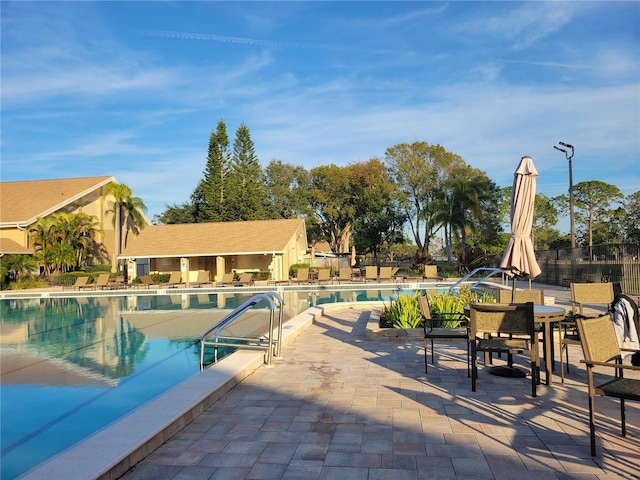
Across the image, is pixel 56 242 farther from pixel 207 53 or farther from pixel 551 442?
pixel 551 442

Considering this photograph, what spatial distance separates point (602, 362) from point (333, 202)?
42.3 m

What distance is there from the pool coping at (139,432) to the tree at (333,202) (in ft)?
130

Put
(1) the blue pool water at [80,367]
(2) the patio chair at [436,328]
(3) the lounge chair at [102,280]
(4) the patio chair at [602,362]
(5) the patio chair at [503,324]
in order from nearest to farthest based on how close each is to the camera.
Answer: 1. (4) the patio chair at [602,362]
2. (5) the patio chair at [503,324]
3. (1) the blue pool water at [80,367]
4. (2) the patio chair at [436,328]
5. (3) the lounge chair at [102,280]

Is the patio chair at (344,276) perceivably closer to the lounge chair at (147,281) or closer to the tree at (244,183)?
the lounge chair at (147,281)

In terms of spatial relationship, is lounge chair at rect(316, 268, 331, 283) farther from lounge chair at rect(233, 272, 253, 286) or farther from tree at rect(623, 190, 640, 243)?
tree at rect(623, 190, 640, 243)

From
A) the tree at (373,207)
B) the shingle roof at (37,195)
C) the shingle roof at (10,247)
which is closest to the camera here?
the shingle roof at (10,247)

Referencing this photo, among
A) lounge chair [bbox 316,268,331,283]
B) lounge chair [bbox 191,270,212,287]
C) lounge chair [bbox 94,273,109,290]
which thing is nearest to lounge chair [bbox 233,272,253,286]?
lounge chair [bbox 191,270,212,287]

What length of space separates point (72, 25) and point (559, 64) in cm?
1827

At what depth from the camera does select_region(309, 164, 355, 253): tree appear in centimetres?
4481

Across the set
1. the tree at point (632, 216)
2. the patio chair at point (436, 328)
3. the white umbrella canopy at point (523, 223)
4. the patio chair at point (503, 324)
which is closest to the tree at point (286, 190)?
the tree at point (632, 216)

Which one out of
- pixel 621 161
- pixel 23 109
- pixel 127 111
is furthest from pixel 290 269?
pixel 621 161

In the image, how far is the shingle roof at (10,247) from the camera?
1139 inches

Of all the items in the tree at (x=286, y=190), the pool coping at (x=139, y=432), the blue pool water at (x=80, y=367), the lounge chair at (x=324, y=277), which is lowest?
the blue pool water at (x=80, y=367)

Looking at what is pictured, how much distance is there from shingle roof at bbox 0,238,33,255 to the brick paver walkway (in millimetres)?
29748
